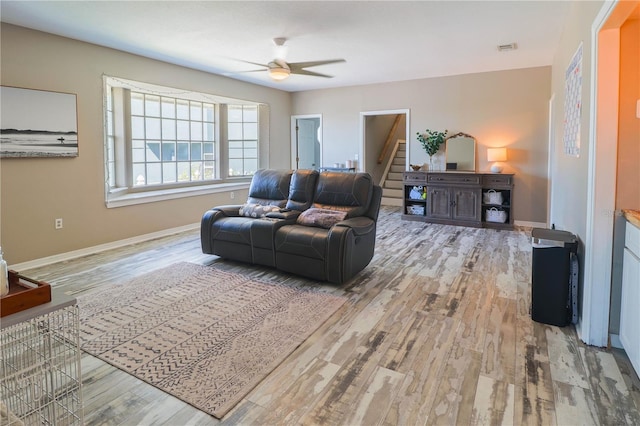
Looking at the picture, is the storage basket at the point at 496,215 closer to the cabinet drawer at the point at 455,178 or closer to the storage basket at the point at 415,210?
the cabinet drawer at the point at 455,178

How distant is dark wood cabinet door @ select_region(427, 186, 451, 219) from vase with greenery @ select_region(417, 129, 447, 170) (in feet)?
2.26

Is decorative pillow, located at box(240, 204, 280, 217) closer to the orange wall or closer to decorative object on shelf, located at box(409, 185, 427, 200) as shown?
the orange wall

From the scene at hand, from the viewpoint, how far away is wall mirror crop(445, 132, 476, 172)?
6793 millimetres

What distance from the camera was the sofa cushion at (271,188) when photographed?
15.1 feet

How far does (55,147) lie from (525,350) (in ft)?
16.5

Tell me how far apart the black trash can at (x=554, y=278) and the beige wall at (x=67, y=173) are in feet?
16.2

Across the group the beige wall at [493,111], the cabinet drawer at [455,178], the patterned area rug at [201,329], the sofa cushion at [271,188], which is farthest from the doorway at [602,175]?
the beige wall at [493,111]

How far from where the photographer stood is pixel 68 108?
14.7ft

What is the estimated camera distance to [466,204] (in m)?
6.44

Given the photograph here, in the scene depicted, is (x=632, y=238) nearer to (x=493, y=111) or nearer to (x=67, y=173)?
(x=493, y=111)

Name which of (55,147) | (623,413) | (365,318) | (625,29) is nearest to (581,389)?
(623,413)

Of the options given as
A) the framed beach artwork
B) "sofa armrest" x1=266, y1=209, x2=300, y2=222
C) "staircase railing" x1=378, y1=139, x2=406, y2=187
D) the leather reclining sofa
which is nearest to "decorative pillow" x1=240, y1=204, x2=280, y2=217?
the leather reclining sofa

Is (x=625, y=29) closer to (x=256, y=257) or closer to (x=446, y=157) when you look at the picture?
(x=256, y=257)

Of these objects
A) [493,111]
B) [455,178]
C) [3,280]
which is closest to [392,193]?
[455,178]
